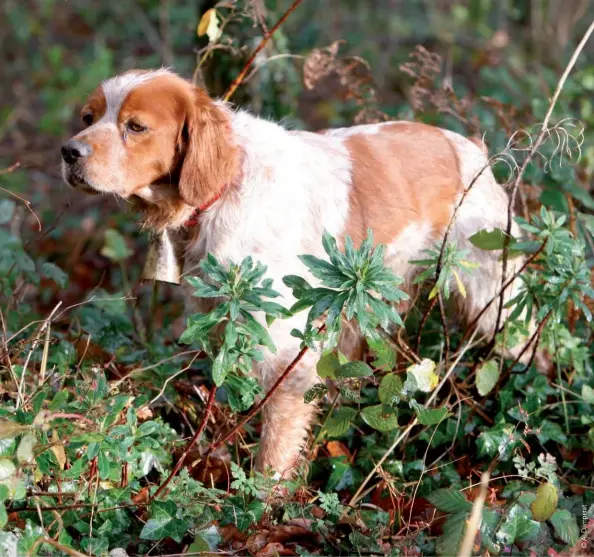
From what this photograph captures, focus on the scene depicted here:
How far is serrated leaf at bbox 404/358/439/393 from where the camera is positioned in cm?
263

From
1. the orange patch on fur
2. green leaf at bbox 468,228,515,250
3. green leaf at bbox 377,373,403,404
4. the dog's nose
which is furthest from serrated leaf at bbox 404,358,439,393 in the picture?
the dog's nose

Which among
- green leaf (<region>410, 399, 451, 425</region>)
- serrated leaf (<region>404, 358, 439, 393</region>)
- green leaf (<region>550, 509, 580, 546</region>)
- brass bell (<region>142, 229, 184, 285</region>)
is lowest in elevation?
green leaf (<region>550, 509, 580, 546</region>)

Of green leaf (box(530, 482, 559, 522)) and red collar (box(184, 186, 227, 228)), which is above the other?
red collar (box(184, 186, 227, 228))

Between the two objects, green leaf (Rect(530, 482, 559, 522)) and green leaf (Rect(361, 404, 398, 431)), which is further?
green leaf (Rect(361, 404, 398, 431))

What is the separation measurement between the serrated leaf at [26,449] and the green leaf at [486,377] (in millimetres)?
1643

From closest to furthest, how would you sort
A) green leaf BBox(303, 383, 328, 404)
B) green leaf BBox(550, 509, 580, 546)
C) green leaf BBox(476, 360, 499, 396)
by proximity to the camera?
green leaf BBox(550, 509, 580, 546)
green leaf BBox(303, 383, 328, 404)
green leaf BBox(476, 360, 499, 396)

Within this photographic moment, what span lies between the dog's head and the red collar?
0.12 feet

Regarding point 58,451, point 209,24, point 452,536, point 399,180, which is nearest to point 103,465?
point 58,451

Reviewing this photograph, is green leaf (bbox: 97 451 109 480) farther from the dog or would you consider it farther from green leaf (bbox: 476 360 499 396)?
green leaf (bbox: 476 360 499 396)

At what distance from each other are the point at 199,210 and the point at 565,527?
1590mm

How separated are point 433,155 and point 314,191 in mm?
624

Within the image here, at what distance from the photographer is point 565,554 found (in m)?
2.40

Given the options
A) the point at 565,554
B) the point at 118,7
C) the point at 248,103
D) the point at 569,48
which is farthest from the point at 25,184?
the point at 565,554

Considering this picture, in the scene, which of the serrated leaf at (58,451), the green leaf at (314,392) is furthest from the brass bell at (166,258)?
the serrated leaf at (58,451)
